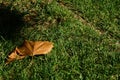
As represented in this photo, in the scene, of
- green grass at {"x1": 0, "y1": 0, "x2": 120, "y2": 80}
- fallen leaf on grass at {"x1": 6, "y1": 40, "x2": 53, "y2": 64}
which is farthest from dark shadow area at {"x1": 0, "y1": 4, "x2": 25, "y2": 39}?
fallen leaf on grass at {"x1": 6, "y1": 40, "x2": 53, "y2": 64}

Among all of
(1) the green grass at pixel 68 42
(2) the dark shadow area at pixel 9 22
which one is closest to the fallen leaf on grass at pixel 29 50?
(1) the green grass at pixel 68 42

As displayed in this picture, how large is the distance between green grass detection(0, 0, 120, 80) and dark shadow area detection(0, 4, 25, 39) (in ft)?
0.24

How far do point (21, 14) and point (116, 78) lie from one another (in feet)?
4.70

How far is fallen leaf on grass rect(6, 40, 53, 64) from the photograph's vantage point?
9.58ft

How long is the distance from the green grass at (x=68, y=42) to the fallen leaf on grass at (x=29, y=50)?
0.05m

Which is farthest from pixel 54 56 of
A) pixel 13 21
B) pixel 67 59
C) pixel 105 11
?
pixel 105 11

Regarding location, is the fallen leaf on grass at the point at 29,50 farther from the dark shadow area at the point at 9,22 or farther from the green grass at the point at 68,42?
the dark shadow area at the point at 9,22

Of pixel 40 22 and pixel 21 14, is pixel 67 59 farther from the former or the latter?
pixel 21 14

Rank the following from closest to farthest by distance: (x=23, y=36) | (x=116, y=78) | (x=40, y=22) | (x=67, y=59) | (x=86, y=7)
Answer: (x=116, y=78) → (x=67, y=59) → (x=23, y=36) → (x=40, y=22) → (x=86, y=7)

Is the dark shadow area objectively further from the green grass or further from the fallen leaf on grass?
the fallen leaf on grass

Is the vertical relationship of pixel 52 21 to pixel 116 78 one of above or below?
above

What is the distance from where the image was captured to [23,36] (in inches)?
126

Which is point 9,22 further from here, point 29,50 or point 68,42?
point 68,42

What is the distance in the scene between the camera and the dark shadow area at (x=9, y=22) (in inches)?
128
